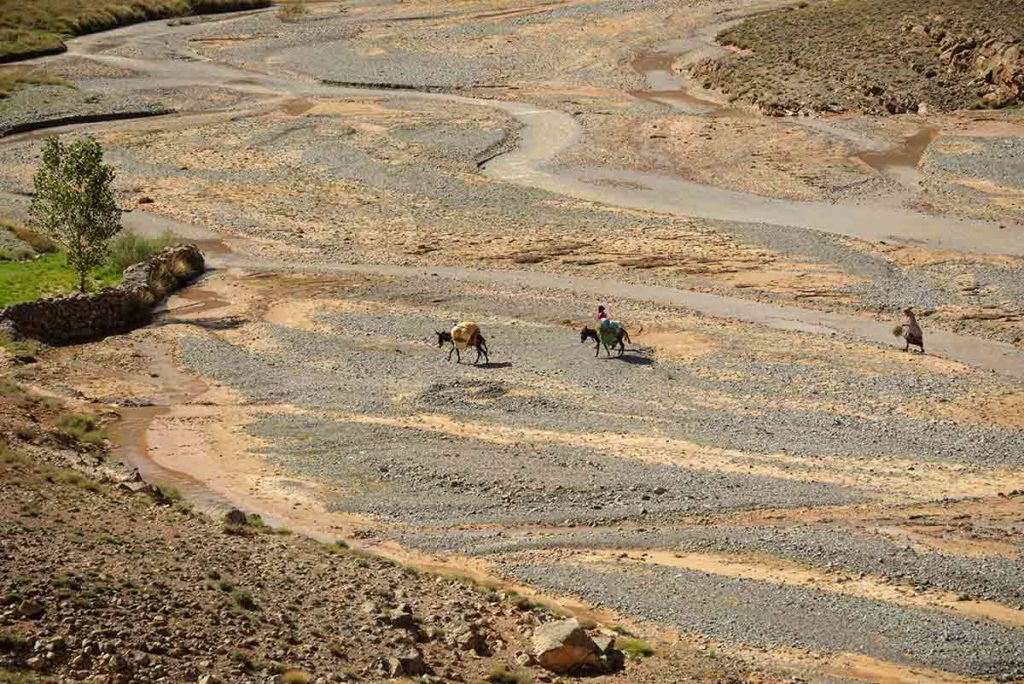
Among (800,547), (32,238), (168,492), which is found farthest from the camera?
(32,238)

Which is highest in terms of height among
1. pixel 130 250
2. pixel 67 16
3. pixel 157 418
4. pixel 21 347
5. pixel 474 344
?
pixel 67 16

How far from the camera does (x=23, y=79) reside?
289ft

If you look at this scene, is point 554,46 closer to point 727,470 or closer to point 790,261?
point 790,261

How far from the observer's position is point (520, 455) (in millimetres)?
34188

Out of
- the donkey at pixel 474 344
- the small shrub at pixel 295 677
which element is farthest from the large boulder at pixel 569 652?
the donkey at pixel 474 344

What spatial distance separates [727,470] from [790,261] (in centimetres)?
2076

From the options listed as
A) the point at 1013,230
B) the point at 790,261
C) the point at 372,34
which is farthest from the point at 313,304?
the point at 372,34

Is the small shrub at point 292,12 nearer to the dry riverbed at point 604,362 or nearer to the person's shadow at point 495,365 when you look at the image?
the dry riverbed at point 604,362

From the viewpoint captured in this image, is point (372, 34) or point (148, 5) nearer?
point (372, 34)

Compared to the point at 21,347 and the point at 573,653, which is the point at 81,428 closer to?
the point at 21,347

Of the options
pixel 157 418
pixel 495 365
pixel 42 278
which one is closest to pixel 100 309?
pixel 42 278

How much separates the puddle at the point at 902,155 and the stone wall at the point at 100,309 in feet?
108

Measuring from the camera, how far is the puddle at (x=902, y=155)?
2628 inches

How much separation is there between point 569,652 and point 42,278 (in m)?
32.4
